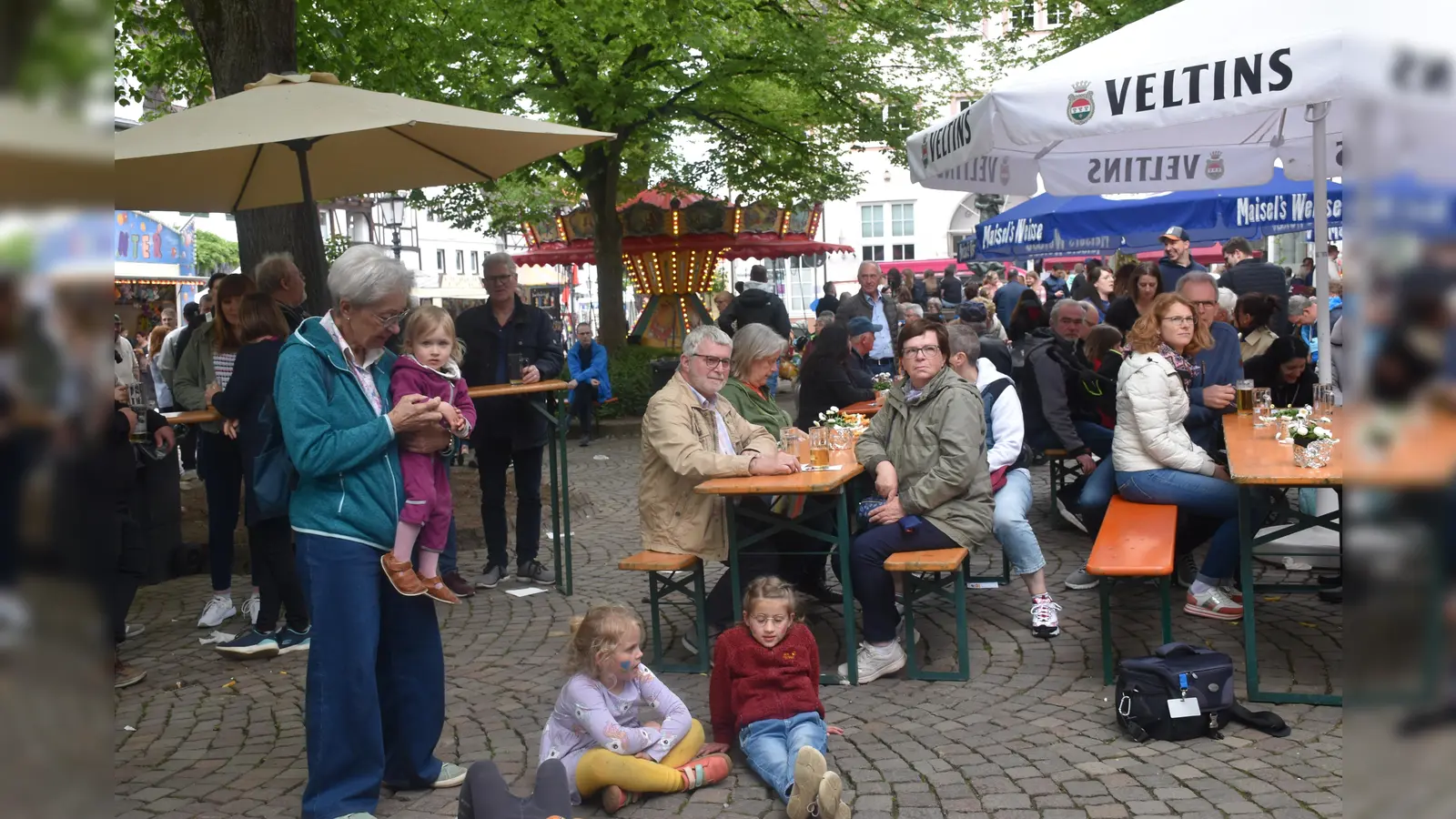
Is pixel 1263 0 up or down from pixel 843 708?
up

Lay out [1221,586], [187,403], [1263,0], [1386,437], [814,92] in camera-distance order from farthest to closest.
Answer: [814,92]
[187,403]
[1221,586]
[1263,0]
[1386,437]

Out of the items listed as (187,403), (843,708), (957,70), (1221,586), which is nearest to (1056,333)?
(1221,586)

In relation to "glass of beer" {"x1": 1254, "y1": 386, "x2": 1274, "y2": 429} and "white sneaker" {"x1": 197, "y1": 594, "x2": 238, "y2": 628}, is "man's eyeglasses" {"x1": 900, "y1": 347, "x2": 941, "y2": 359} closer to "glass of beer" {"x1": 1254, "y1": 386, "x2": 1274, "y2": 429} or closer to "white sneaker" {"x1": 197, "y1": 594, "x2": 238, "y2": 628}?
"glass of beer" {"x1": 1254, "y1": 386, "x2": 1274, "y2": 429}

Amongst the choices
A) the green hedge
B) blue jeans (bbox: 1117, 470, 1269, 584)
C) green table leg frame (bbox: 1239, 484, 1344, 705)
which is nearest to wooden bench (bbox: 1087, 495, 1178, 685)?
blue jeans (bbox: 1117, 470, 1269, 584)

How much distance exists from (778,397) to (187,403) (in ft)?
49.2

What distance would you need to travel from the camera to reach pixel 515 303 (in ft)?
25.1

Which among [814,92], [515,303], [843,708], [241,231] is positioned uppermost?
[814,92]

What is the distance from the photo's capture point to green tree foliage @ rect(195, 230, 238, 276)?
29.0 m

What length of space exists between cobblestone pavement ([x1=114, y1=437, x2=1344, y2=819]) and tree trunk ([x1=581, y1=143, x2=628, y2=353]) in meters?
12.2

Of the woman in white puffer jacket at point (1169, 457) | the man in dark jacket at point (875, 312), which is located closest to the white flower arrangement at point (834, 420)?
the woman in white puffer jacket at point (1169, 457)

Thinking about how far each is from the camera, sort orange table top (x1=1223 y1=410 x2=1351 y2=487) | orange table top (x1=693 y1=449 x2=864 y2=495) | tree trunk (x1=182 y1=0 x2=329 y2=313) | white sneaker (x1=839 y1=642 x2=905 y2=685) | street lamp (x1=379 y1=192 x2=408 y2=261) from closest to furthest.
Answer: orange table top (x1=1223 y1=410 x2=1351 y2=487) < orange table top (x1=693 y1=449 x2=864 y2=495) < white sneaker (x1=839 y1=642 x2=905 y2=685) < tree trunk (x1=182 y1=0 x2=329 y2=313) < street lamp (x1=379 y1=192 x2=408 y2=261)

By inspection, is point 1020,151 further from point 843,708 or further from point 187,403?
point 187,403

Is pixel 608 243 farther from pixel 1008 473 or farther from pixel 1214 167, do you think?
pixel 1008 473

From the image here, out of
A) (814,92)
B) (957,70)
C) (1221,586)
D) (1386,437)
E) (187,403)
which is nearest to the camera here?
(1386,437)
